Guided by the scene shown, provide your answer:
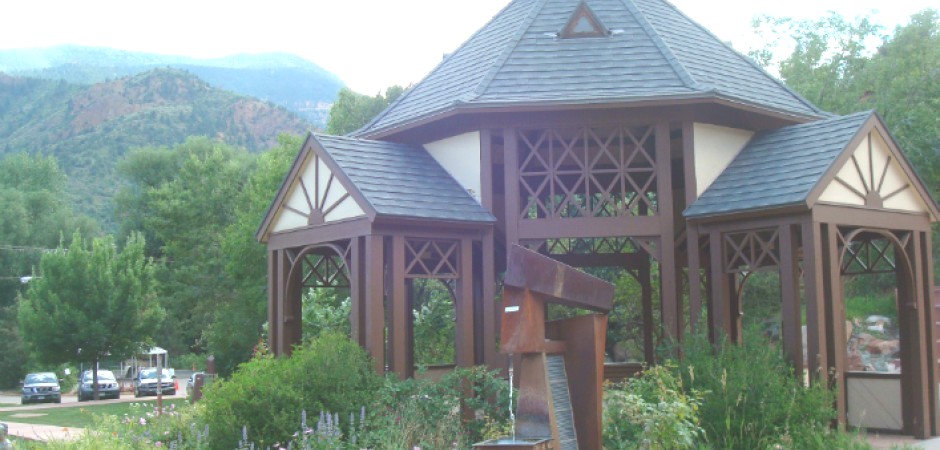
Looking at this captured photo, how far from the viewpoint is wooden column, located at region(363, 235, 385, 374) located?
14141 mm

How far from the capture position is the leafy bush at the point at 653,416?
10.7 metres

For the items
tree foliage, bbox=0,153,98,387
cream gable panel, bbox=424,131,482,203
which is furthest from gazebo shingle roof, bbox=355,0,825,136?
tree foliage, bbox=0,153,98,387

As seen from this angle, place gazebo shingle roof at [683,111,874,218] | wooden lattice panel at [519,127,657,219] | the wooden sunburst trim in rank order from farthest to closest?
1. the wooden sunburst trim
2. wooden lattice panel at [519,127,657,219]
3. gazebo shingle roof at [683,111,874,218]

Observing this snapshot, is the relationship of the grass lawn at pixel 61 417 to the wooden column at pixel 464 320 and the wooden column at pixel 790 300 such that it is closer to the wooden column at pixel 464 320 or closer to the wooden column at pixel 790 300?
the wooden column at pixel 464 320

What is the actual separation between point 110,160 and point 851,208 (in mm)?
88597

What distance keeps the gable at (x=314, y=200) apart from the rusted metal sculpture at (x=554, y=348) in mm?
5713

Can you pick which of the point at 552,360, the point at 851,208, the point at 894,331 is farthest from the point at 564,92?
the point at 894,331

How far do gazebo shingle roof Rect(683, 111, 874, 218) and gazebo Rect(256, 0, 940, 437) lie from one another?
0.11 feet

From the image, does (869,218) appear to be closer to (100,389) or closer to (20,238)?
(100,389)

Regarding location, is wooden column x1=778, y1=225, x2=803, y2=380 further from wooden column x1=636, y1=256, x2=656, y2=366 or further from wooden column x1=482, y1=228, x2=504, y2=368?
wooden column x1=636, y1=256, x2=656, y2=366

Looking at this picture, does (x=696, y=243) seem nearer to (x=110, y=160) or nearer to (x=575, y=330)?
(x=575, y=330)

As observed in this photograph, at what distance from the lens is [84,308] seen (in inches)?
1524

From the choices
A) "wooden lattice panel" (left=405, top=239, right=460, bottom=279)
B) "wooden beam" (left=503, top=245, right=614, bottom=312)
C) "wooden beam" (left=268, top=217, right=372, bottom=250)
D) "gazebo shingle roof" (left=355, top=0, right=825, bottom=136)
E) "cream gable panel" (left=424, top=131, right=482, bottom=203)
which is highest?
"gazebo shingle roof" (left=355, top=0, right=825, bottom=136)

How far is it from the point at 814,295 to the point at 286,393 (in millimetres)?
7347
